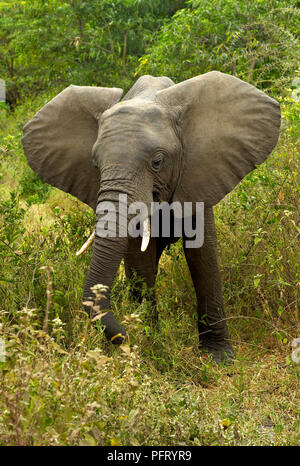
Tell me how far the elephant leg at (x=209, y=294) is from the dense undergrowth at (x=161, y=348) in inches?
4.9

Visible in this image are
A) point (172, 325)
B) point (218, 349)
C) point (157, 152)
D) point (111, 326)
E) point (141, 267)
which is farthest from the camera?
point (218, 349)

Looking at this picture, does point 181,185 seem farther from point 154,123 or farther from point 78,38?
point 78,38

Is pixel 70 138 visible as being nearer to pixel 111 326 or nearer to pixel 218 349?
pixel 111 326

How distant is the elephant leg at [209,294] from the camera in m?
4.94

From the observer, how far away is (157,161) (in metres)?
4.26

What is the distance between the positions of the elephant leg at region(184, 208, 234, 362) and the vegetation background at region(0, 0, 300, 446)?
15 centimetres

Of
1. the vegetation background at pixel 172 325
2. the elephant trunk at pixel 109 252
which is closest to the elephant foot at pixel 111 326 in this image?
the elephant trunk at pixel 109 252

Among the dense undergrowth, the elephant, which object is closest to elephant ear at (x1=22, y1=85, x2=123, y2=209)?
the elephant

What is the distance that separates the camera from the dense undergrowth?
3.08m

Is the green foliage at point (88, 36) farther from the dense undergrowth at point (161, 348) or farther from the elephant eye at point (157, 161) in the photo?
the elephant eye at point (157, 161)

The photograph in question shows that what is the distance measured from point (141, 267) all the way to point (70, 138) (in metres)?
1.03

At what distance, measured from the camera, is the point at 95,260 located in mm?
3916

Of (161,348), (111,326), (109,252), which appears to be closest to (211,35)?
(161,348)

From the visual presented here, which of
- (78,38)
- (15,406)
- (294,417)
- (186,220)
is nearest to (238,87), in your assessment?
(186,220)
